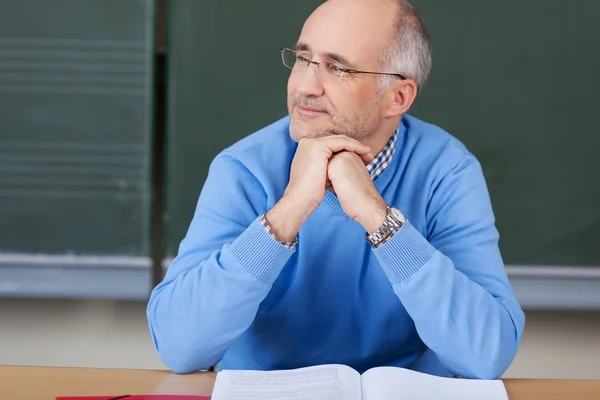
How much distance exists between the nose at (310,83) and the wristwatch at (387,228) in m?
0.31

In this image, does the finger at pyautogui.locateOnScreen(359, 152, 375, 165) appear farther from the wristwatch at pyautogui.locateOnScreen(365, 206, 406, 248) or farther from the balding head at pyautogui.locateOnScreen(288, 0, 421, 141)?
the wristwatch at pyautogui.locateOnScreen(365, 206, 406, 248)

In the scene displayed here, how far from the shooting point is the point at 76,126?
2969 millimetres

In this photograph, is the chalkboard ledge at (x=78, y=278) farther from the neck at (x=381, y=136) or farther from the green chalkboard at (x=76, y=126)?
the neck at (x=381, y=136)

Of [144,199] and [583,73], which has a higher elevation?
[583,73]

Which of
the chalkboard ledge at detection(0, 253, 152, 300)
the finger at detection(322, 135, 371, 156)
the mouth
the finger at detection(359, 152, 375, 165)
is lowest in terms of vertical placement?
the chalkboard ledge at detection(0, 253, 152, 300)

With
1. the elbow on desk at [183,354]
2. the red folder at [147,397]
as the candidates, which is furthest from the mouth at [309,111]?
the red folder at [147,397]

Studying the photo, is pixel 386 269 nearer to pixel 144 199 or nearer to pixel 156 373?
pixel 156 373

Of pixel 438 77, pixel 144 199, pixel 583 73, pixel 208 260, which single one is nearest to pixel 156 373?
pixel 208 260

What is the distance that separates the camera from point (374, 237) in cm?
162

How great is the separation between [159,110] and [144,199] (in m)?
0.31

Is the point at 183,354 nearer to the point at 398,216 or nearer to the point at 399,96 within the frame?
the point at 398,216

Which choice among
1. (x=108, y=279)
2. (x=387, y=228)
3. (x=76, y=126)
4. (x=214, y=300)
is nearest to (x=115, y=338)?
(x=108, y=279)

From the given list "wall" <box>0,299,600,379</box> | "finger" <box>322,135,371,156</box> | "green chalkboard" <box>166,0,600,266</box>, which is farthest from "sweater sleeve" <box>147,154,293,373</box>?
"wall" <box>0,299,600,379</box>

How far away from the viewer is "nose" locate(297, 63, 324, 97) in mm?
1780
